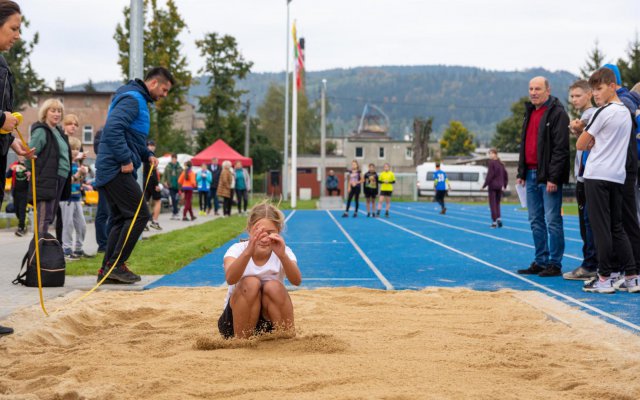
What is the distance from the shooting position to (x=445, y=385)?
3.48 metres

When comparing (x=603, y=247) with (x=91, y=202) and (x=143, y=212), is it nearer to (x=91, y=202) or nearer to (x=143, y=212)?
(x=143, y=212)

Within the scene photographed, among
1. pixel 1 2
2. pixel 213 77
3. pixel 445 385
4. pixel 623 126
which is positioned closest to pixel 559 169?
pixel 623 126

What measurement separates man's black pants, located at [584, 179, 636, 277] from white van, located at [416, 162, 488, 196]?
5076 cm

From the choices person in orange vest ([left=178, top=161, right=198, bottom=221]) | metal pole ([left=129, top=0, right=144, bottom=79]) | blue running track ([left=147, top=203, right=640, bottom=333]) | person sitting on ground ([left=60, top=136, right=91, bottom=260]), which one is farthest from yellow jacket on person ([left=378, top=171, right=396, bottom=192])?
person sitting on ground ([left=60, top=136, right=91, bottom=260])

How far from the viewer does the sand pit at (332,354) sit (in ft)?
11.2

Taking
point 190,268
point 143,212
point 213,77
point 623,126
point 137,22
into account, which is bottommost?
point 190,268

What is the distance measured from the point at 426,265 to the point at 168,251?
3933mm

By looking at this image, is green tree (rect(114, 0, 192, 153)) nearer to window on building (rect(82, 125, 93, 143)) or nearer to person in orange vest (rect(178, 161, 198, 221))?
person in orange vest (rect(178, 161, 198, 221))

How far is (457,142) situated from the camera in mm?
115562

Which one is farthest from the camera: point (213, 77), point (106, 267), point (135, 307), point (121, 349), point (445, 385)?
point (213, 77)

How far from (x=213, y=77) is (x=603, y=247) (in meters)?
46.9

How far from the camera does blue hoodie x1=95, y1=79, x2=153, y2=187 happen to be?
7.52 meters

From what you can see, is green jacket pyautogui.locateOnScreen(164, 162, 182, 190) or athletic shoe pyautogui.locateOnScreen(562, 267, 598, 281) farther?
green jacket pyautogui.locateOnScreen(164, 162, 182, 190)

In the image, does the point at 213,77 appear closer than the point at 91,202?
No
